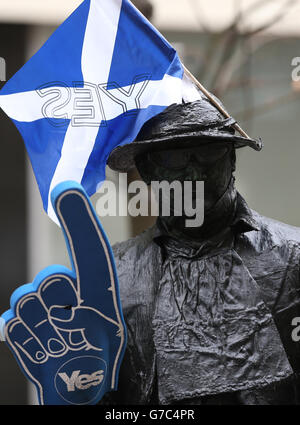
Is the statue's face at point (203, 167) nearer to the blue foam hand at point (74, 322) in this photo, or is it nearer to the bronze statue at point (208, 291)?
the bronze statue at point (208, 291)

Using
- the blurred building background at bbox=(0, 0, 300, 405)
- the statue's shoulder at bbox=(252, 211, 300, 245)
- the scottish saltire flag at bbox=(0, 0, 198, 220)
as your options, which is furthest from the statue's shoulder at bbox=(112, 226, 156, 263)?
the blurred building background at bbox=(0, 0, 300, 405)

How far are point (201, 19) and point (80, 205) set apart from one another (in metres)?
3.75

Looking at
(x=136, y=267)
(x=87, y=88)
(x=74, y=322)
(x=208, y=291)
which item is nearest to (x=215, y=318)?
(x=208, y=291)

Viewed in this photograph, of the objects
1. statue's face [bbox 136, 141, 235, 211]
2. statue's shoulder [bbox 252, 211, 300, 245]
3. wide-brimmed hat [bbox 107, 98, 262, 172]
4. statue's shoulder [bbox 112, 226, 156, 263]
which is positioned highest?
wide-brimmed hat [bbox 107, 98, 262, 172]

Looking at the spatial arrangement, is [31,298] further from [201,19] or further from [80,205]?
[201,19]

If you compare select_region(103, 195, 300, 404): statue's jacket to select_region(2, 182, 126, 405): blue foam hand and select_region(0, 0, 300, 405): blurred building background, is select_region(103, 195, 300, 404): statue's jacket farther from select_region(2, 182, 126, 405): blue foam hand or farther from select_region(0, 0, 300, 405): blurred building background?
select_region(0, 0, 300, 405): blurred building background

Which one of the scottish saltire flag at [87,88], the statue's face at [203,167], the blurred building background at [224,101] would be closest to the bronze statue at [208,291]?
the statue's face at [203,167]

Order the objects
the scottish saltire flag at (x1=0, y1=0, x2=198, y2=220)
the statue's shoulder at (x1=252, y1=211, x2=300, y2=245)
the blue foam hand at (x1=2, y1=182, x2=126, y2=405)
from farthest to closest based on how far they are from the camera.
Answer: the scottish saltire flag at (x1=0, y1=0, x2=198, y2=220), the statue's shoulder at (x1=252, y1=211, x2=300, y2=245), the blue foam hand at (x1=2, y1=182, x2=126, y2=405)

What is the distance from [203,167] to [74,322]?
0.85m

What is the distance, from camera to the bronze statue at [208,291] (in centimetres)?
366

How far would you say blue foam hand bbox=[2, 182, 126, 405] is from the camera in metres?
3.44

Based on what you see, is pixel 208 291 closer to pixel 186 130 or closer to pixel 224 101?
pixel 186 130

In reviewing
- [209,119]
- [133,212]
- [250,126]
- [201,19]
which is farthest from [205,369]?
[201,19]

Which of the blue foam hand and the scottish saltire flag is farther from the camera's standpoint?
the scottish saltire flag
